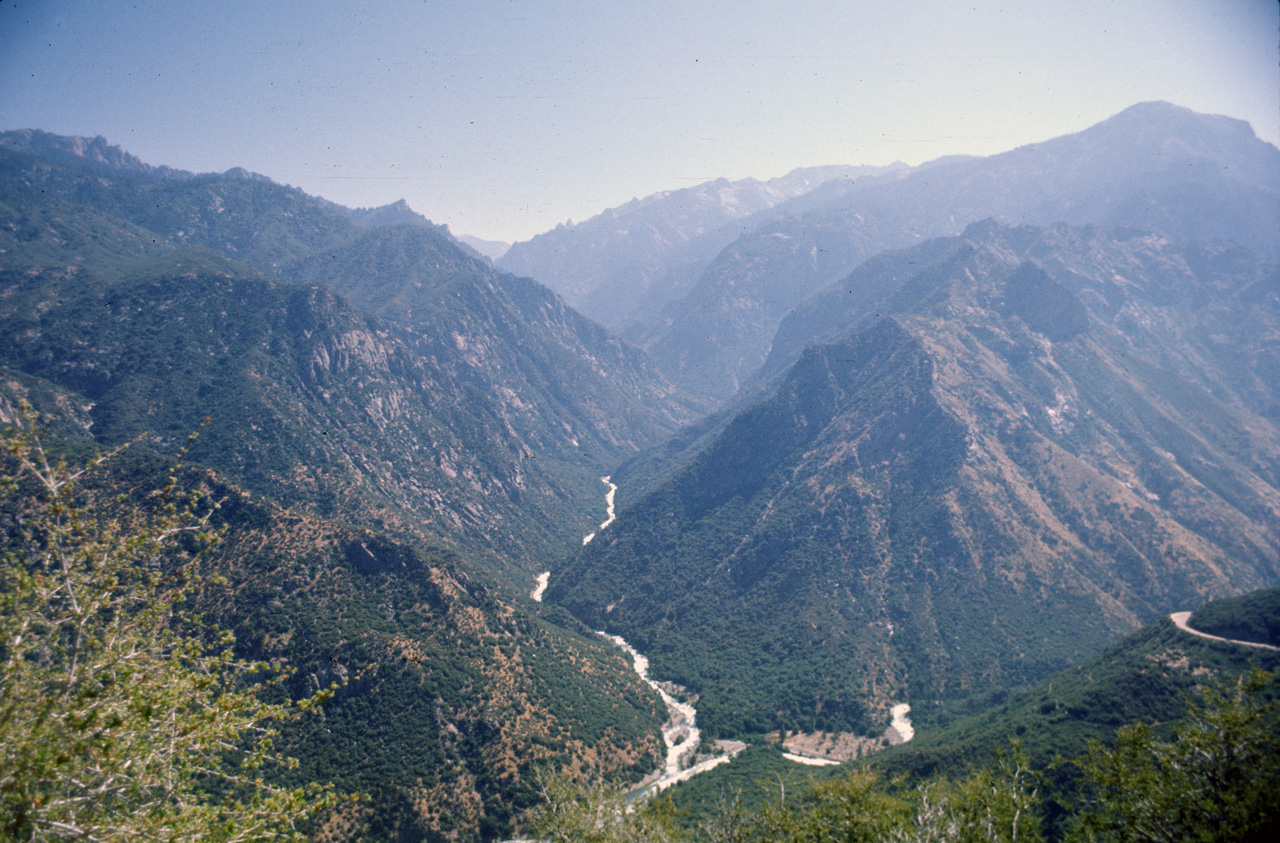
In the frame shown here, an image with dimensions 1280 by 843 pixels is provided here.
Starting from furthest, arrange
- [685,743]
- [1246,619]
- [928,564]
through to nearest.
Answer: [928,564] < [685,743] < [1246,619]

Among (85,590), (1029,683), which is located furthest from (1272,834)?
(1029,683)

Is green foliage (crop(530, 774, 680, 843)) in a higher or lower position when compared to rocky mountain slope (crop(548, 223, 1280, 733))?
higher

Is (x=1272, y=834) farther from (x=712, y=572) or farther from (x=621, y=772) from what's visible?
(x=712, y=572)

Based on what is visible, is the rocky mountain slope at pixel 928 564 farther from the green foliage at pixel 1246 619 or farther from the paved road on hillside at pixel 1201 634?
the green foliage at pixel 1246 619

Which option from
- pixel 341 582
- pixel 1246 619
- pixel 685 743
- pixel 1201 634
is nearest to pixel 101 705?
pixel 341 582

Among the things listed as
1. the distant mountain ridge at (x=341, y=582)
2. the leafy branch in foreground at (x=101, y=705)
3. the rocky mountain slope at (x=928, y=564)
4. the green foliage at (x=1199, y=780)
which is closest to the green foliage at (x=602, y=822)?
the leafy branch in foreground at (x=101, y=705)

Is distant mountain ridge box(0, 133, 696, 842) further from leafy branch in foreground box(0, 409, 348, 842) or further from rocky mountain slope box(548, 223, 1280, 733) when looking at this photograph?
rocky mountain slope box(548, 223, 1280, 733)

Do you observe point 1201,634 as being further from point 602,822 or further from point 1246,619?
point 602,822

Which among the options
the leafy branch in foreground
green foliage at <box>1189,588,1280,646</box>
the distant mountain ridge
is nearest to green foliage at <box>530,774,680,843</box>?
the leafy branch in foreground
